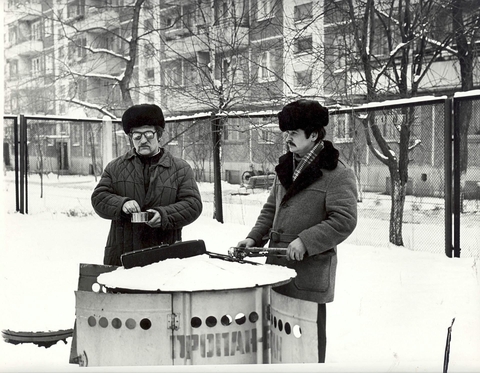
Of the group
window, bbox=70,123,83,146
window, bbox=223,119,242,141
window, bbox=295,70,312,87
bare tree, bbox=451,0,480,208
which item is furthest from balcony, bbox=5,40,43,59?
bare tree, bbox=451,0,480,208

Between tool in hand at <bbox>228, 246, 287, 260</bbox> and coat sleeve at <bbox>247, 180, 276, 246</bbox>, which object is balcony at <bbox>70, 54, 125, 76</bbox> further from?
tool in hand at <bbox>228, 246, 287, 260</bbox>

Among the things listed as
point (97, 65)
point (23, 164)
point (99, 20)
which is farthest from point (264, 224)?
point (97, 65)

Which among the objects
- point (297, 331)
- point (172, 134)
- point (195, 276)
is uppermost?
point (172, 134)

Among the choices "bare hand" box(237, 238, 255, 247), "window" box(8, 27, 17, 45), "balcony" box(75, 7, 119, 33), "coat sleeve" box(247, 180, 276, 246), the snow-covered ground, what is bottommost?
the snow-covered ground

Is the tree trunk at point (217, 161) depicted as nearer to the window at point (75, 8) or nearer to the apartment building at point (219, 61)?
the apartment building at point (219, 61)

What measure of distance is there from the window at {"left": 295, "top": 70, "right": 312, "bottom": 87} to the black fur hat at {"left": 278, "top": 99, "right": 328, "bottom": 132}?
2.55 m

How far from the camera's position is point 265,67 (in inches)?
198

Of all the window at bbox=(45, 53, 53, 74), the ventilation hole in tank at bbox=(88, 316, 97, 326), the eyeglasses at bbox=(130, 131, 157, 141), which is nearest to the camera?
the ventilation hole in tank at bbox=(88, 316, 97, 326)

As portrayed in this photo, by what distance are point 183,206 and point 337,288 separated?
1174 mm

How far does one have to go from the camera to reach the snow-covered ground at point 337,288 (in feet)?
8.88

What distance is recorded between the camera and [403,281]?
3.54 m

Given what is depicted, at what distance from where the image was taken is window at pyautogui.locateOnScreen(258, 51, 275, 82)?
5016 mm

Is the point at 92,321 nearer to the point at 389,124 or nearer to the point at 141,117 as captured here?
the point at 141,117

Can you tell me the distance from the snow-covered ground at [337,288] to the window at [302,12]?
119cm
